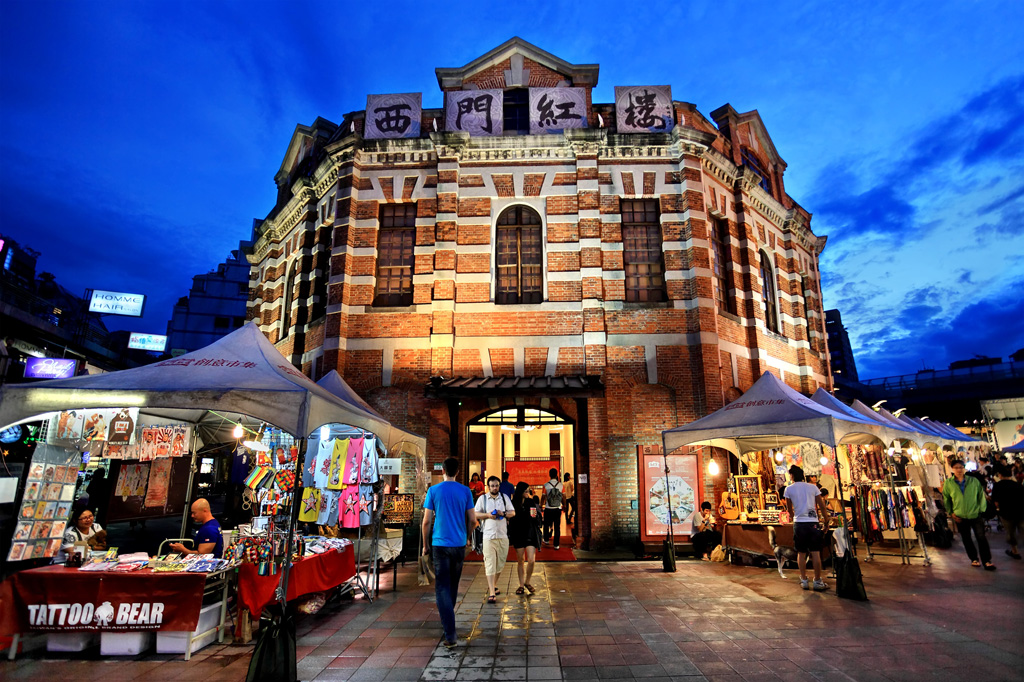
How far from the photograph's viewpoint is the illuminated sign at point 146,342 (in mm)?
36459

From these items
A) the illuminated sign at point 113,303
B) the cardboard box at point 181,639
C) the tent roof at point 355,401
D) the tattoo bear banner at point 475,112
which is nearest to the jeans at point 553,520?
the tent roof at point 355,401

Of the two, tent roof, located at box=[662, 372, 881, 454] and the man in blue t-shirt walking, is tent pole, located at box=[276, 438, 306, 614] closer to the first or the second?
the man in blue t-shirt walking

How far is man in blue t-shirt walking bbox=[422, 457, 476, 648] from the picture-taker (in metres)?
6.01

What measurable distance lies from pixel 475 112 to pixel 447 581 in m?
13.2

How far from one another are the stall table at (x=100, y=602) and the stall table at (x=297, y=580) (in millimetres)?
545

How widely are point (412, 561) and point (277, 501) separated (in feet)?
17.9

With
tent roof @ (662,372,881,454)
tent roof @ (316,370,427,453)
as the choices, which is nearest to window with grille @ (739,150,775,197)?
tent roof @ (662,372,881,454)

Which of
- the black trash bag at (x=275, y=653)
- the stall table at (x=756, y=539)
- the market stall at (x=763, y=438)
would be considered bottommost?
the black trash bag at (x=275, y=653)

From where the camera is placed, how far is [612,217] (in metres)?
14.6

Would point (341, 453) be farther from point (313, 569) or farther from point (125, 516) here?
point (125, 516)

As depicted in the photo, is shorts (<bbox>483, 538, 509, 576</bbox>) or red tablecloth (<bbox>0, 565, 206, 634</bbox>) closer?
red tablecloth (<bbox>0, 565, 206, 634</bbox>)

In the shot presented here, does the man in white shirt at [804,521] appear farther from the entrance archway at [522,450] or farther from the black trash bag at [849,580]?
the entrance archway at [522,450]

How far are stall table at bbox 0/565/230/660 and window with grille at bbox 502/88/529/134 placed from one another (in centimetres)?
1360

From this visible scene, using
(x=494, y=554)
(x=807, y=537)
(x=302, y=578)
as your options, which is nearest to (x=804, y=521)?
(x=807, y=537)
